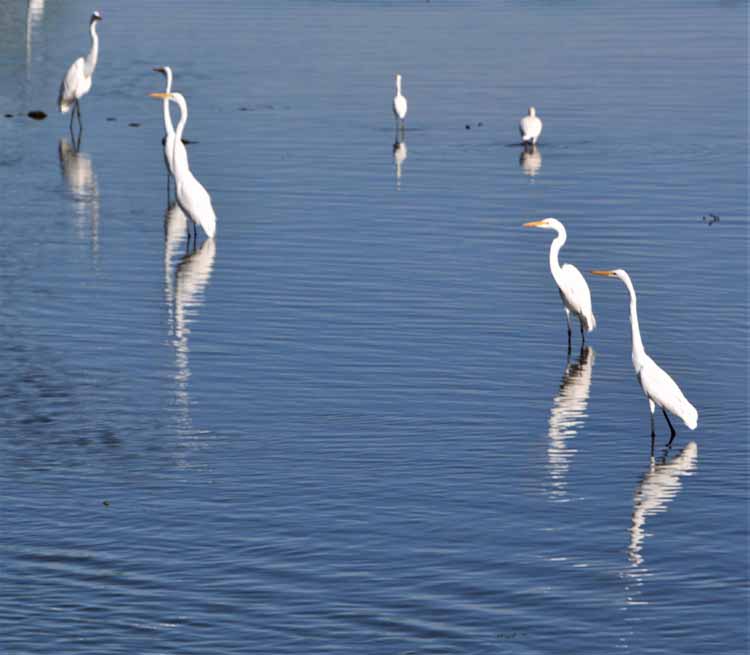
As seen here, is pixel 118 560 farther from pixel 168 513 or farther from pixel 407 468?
pixel 407 468

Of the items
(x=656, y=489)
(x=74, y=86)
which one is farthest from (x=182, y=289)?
(x=74, y=86)

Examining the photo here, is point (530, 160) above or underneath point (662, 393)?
above

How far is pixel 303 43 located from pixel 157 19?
1227 centimetres

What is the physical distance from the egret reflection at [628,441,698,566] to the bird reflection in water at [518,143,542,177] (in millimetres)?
17046

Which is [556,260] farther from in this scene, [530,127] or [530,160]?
[530,127]

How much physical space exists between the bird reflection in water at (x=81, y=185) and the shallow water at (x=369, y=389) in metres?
0.13

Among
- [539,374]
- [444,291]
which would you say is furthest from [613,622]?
[444,291]

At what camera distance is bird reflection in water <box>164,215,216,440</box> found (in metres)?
18.6

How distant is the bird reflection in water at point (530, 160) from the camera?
33.5 meters

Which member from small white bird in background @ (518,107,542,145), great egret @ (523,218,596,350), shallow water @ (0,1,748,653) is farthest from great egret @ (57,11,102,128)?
great egret @ (523,218,596,350)

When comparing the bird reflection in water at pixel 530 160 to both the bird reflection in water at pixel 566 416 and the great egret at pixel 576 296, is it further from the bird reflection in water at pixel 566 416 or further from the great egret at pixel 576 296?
the bird reflection in water at pixel 566 416

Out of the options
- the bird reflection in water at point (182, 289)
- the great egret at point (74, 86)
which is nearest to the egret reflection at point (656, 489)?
the bird reflection in water at point (182, 289)

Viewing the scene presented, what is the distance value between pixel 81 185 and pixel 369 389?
577 inches

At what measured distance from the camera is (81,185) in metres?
31.8
